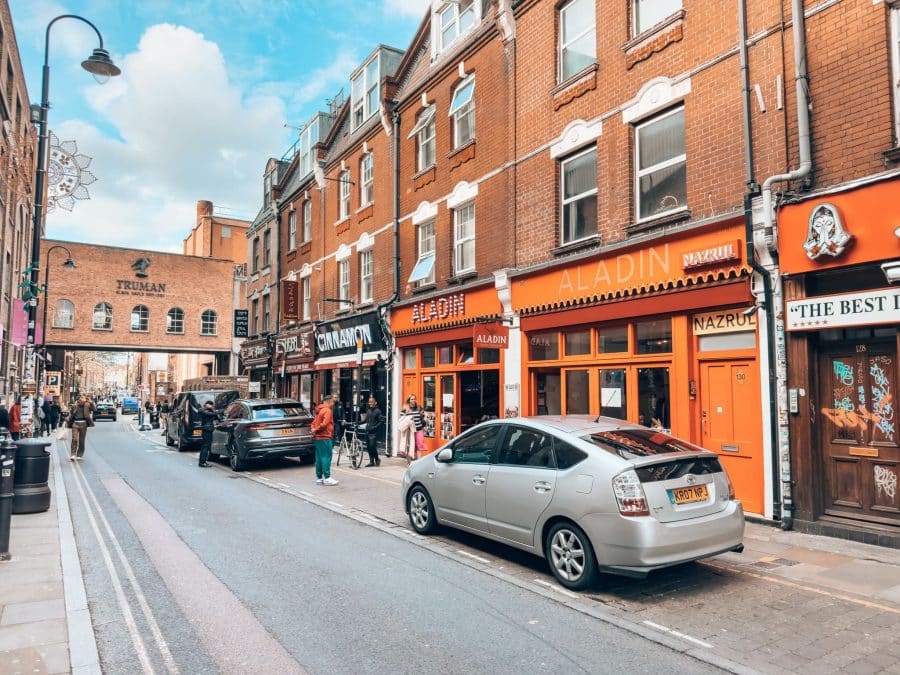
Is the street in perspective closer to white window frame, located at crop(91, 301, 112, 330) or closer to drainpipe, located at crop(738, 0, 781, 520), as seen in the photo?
drainpipe, located at crop(738, 0, 781, 520)

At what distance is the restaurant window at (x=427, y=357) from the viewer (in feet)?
55.7

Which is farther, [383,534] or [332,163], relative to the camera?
[332,163]

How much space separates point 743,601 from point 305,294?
2237 cm

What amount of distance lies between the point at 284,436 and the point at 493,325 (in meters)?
5.84

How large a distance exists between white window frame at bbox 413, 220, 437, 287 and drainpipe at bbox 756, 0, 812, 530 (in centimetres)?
967

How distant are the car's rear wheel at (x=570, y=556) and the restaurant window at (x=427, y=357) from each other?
1103cm

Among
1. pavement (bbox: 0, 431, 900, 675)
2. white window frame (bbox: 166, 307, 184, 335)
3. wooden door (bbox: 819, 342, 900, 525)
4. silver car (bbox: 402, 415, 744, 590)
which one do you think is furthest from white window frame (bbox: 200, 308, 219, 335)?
wooden door (bbox: 819, 342, 900, 525)

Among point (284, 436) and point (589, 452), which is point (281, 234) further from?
point (589, 452)

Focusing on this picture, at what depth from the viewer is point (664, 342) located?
Result: 10.2m

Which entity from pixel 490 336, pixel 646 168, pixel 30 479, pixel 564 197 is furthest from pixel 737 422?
pixel 30 479

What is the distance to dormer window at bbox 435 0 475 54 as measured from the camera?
635 inches

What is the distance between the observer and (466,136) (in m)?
16.0

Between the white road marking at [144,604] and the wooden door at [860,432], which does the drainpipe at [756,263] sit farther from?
the white road marking at [144,604]

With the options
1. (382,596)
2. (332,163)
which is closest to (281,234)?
(332,163)
